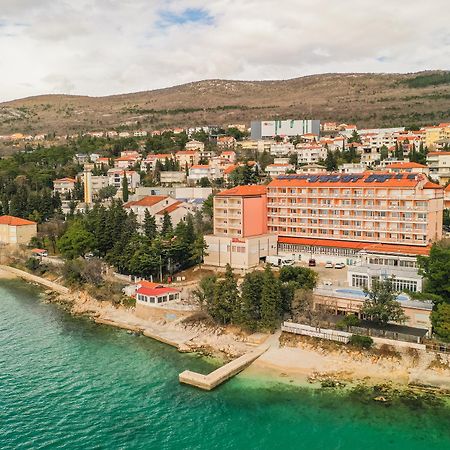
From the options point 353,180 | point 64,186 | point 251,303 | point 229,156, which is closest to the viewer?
point 251,303

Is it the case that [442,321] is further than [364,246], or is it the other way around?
[364,246]

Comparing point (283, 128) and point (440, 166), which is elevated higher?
point (283, 128)

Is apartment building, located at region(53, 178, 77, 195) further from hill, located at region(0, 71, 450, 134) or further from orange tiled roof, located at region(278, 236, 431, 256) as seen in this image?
hill, located at region(0, 71, 450, 134)

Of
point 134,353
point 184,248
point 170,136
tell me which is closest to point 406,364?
point 134,353

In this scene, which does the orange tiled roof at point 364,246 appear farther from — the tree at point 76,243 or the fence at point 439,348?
the tree at point 76,243

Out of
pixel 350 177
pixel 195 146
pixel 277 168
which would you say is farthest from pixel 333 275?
pixel 195 146

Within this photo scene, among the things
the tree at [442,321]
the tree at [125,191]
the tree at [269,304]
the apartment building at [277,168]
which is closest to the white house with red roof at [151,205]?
the tree at [125,191]

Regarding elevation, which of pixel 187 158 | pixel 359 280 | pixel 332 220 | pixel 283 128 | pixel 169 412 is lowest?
pixel 169 412

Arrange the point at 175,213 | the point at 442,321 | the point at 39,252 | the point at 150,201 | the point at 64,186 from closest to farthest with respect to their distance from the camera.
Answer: the point at 442,321 → the point at 39,252 → the point at 175,213 → the point at 150,201 → the point at 64,186

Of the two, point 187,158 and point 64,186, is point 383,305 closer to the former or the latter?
point 187,158
